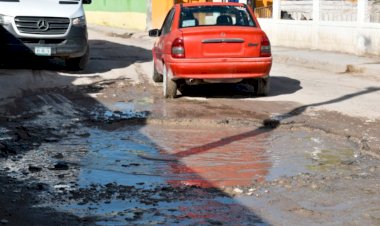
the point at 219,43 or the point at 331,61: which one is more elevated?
the point at 219,43

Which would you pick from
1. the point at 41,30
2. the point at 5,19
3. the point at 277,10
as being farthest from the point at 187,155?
the point at 277,10

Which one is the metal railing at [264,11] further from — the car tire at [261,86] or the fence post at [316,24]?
the car tire at [261,86]

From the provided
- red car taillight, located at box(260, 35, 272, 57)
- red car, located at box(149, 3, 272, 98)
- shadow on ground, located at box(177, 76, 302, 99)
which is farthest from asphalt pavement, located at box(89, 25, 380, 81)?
red car, located at box(149, 3, 272, 98)

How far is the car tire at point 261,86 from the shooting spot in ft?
38.9

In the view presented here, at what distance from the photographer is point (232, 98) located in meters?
11.9

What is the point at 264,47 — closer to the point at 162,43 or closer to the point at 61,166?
the point at 162,43

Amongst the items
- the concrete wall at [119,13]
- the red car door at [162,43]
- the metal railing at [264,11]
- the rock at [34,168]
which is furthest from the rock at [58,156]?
the concrete wall at [119,13]

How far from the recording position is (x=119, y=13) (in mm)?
41531

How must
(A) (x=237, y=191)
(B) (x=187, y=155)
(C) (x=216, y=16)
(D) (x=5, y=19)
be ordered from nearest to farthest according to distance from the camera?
(A) (x=237, y=191), (B) (x=187, y=155), (C) (x=216, y=16), (D) (x=5, y=19)

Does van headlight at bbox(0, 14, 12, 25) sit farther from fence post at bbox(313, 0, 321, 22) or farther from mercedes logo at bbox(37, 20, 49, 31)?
fence post at bbox(313, 0, 321, 22)

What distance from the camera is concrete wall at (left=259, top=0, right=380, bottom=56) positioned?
19.6 m

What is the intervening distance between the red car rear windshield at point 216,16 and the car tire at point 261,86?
0.96 metres

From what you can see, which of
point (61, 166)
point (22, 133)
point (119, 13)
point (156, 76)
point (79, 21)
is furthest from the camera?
point (119, 13)

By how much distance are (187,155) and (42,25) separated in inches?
327
